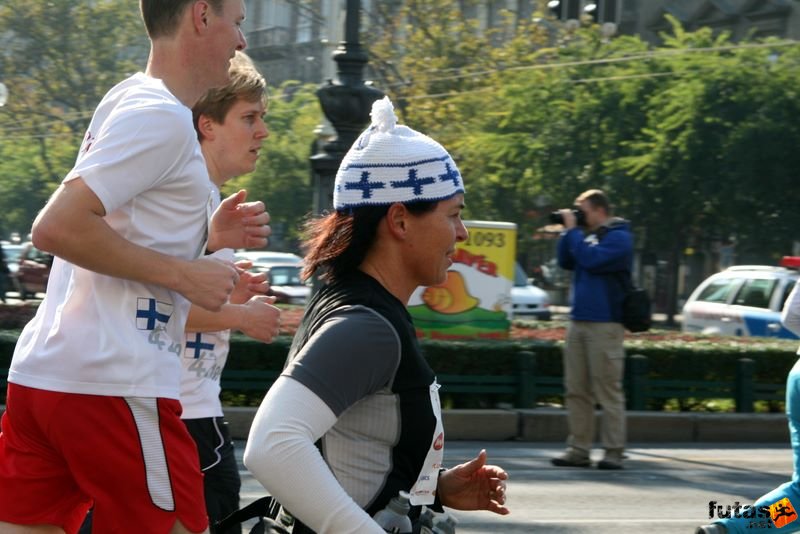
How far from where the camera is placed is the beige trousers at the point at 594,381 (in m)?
9.50

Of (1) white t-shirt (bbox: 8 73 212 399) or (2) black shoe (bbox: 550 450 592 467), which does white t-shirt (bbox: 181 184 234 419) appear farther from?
(2) black shoe (bbox: 550 450 592 467)

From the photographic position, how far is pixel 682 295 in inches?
1951

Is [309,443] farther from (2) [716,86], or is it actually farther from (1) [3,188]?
(1) [3,188]

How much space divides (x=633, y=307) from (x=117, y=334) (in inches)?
274

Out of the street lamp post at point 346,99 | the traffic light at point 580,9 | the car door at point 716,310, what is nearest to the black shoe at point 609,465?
the street lamp post at point 346,99

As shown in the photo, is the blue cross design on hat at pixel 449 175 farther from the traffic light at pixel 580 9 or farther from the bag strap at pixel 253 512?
the traffic light at pixel 580 9

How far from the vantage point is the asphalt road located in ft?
24.7

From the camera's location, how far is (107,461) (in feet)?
9.22

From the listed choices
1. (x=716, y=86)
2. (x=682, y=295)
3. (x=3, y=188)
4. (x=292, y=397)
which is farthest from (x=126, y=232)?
(x=3, y=188)

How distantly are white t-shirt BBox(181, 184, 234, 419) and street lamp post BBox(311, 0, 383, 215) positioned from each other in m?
7.15

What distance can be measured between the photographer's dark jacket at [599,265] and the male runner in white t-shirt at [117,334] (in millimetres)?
6541

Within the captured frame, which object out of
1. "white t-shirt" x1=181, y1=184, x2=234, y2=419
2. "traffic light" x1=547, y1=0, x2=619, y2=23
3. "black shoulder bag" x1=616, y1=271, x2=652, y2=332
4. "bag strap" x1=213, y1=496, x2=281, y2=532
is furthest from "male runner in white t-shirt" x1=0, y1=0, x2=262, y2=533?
"traffic light" x1=547, y1=0, x2=619, y2=23

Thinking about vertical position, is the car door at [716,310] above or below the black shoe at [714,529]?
below

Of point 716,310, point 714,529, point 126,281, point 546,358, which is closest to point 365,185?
point 126,281
